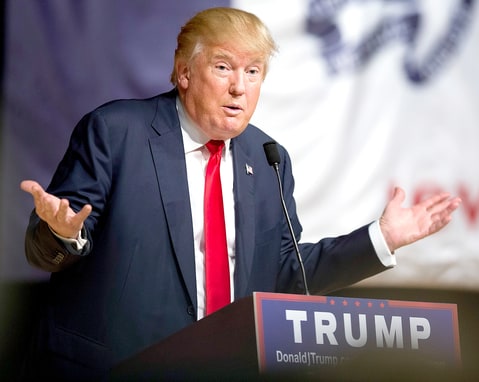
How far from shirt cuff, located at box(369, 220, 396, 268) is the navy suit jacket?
0.02m

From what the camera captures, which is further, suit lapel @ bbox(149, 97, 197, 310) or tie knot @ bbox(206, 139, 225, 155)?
tie knot @ bbox(206, 139, 225, 155)

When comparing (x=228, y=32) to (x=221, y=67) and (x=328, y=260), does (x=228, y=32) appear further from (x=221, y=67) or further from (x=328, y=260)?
(x=328, y=260)

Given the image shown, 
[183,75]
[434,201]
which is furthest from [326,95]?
[434,201]

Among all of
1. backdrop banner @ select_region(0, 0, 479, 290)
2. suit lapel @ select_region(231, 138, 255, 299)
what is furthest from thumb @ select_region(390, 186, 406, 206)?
backdrop banner @ select_region(0, 0, 479, 290)

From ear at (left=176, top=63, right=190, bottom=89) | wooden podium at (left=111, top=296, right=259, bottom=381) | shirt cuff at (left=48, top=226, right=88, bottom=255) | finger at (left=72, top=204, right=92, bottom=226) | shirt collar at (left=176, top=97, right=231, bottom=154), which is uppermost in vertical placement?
ear at (left=176, top=63, right=190, bottom=89)

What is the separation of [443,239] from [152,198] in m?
1.37

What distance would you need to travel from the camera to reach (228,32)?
8.63 ft

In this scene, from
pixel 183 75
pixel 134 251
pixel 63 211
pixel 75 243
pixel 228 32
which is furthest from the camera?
pixel 183 75

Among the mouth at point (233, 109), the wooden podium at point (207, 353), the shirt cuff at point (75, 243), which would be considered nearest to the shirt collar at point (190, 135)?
the mouth at point (233, 109)

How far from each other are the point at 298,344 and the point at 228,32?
111 cm

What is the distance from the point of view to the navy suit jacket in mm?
2438

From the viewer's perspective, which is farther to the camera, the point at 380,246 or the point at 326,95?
the point at 326,95

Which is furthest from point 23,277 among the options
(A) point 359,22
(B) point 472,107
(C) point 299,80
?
(B) point 472,107

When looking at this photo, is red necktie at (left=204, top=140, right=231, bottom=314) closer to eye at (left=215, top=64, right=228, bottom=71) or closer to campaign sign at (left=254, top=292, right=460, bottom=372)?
eye at (left=215, top=64, right=228, bottom=71)
